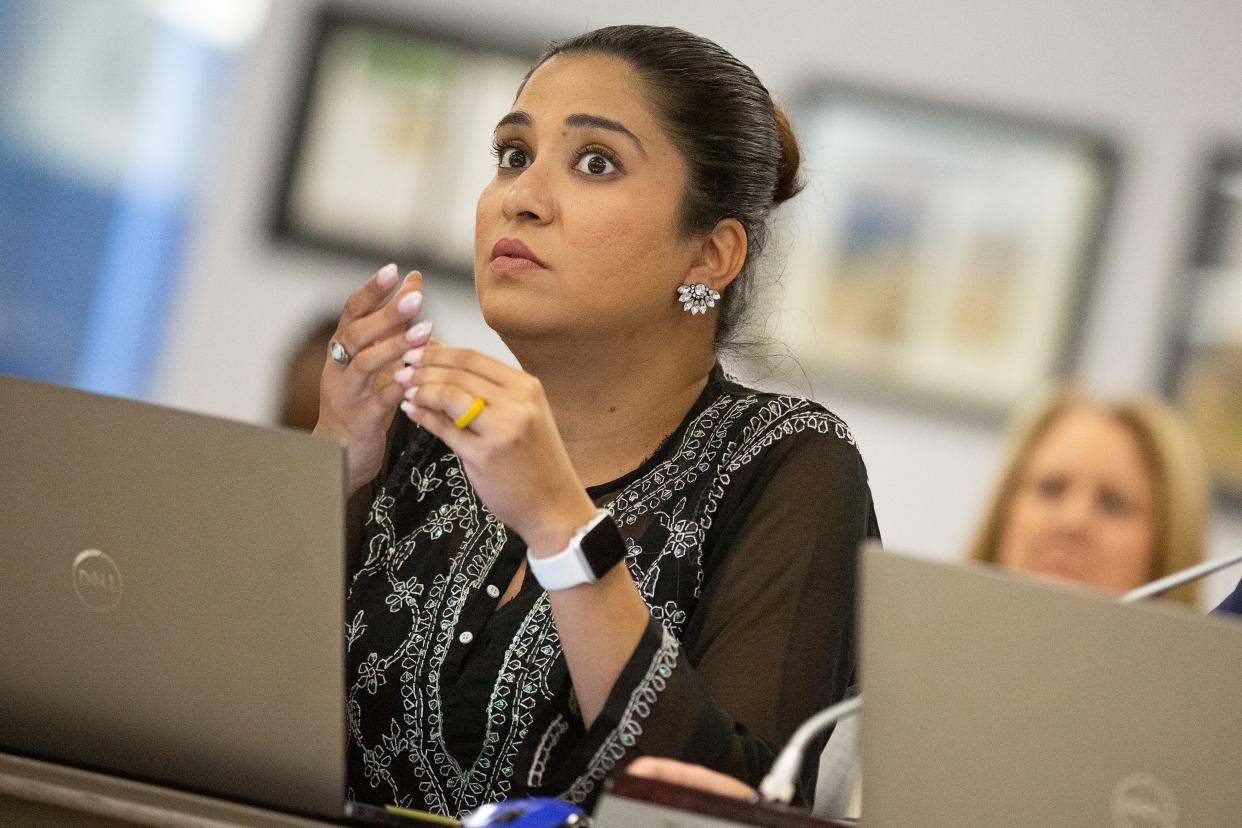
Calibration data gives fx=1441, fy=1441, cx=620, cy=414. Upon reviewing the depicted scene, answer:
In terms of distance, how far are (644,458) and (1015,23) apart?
216cm

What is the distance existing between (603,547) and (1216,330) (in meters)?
2.38

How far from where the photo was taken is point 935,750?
88 centimetres

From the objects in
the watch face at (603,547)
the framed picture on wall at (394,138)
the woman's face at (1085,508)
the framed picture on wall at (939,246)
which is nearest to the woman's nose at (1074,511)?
the woman's face at (1085,508)

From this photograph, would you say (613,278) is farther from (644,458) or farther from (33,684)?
(33,684)

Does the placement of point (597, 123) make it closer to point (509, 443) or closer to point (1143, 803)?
point (509, 443)

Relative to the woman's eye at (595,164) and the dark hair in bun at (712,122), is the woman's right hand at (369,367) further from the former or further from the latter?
the dark hair in bun at (712,122)

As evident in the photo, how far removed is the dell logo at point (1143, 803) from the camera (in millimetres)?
821

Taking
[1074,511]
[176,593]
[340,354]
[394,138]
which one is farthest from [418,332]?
[394,138]

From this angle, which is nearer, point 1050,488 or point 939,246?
point 1050,488

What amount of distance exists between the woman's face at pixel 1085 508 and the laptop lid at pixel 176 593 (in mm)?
1617

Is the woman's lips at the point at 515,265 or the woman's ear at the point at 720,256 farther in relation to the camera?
the woman's ear at the point at 720,256

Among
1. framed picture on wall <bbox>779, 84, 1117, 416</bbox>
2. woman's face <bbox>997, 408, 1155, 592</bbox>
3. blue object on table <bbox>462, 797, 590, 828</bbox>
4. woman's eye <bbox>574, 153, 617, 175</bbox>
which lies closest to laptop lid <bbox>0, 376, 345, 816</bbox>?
blue object on table <bbox>462, 797, 590, 828</bbox>

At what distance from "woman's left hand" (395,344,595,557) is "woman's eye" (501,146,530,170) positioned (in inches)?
16.6

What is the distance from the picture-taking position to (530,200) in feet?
4.76
